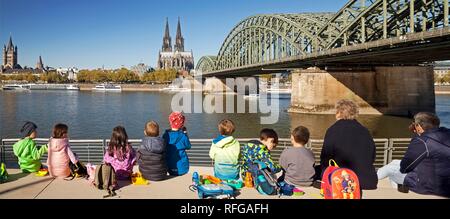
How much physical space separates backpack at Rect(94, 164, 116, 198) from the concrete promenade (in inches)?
4.8

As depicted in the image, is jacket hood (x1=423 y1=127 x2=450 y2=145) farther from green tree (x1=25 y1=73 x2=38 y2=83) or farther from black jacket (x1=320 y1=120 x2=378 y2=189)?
green tree (x1=25 y1=73 x2=38 y2=83)

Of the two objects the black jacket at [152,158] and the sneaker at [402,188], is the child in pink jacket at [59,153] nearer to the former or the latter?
the black jacket at [152,158]

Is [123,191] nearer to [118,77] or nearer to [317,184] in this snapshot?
[317,184]

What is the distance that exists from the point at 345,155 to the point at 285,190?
3.78 feet

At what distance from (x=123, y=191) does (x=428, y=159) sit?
5165 millimetres

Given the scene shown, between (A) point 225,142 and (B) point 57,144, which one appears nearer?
(A) point 225,142

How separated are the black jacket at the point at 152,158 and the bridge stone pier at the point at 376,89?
130 ft

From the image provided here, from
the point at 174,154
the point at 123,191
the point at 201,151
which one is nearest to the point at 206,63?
the point at 201,151

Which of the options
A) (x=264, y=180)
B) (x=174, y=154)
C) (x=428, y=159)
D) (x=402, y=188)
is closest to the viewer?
(x=428, y=159)

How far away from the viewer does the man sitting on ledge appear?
5648 mm

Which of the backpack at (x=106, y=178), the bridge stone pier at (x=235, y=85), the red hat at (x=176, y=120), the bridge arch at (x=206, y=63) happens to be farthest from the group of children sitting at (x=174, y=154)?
the bridge arch at (x=206, y=63)

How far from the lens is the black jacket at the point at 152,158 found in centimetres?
699

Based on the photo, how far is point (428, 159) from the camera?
580 cm
